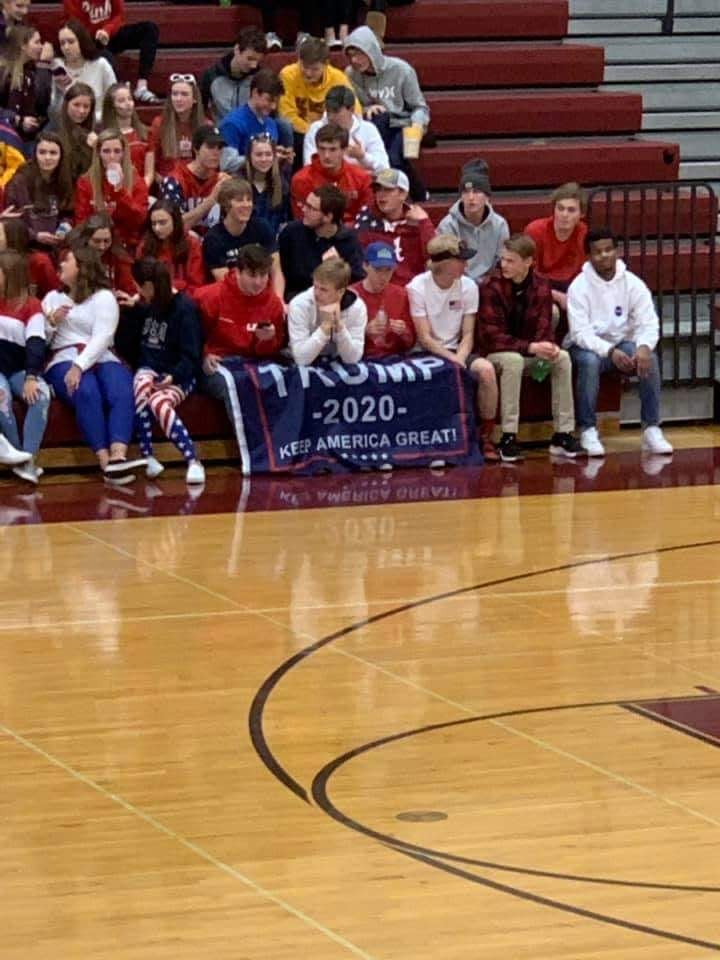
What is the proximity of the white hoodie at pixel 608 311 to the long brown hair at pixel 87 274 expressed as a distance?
2.88 m

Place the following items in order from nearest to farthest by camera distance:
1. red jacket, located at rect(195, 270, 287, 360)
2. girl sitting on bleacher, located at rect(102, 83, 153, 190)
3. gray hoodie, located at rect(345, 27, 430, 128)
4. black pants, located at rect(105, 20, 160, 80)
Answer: red jacket, located at rect(195, 270, 287, 360) < girl sitting on bleacher, located at rect(102, 83, 153, 190) < black pants, located at rect(105, 20, 160, 80) < gray hoodie, located at rect(345, 27, 430, 128)

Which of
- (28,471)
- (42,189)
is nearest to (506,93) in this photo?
(42,189)

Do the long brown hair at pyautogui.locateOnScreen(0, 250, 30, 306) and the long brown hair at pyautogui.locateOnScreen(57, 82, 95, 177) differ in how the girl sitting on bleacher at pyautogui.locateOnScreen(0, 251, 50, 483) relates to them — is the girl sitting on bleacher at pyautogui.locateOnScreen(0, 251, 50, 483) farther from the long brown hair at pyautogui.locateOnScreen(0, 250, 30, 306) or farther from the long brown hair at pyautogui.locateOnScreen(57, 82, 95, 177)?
the long brown hair at pyautogui.locateOnScreen(57, 82, 95, 177)

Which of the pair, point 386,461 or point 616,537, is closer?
point 616,537

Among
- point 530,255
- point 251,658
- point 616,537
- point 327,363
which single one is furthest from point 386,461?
point 251,658

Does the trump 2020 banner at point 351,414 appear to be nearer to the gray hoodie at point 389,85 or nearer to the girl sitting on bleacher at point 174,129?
the girl sitting on bleacher at point 174,129

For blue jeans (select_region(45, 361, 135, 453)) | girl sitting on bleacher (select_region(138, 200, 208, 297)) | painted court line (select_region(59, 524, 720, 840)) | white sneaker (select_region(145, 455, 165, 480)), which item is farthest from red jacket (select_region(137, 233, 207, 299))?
painted court line (select_region(59, 524, 720, 840))

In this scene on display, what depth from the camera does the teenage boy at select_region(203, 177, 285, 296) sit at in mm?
12914

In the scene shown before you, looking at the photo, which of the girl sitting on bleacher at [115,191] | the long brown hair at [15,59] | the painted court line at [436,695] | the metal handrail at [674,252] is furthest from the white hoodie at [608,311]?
the painted court line at [436,695]

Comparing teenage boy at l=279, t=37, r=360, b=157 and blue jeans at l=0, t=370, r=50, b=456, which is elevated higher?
teenage boy at l=279, t=37, r=360, b=157

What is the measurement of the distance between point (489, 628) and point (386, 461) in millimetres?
3932

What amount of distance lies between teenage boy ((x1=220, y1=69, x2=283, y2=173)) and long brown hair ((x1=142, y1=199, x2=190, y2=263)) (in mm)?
1066

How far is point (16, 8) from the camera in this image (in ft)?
45.9

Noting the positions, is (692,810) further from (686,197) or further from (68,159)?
(686,197)
